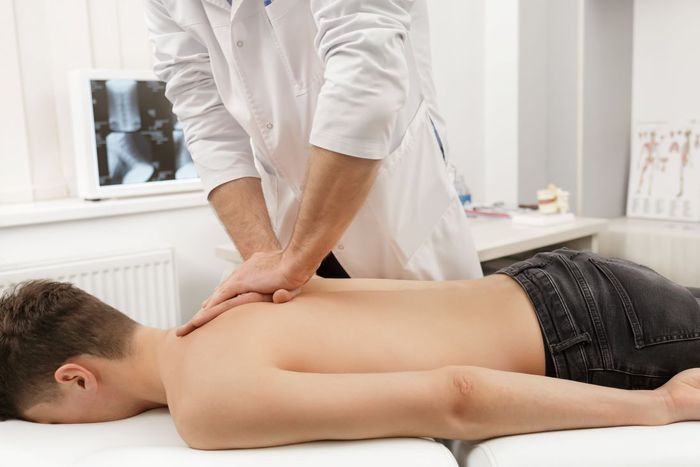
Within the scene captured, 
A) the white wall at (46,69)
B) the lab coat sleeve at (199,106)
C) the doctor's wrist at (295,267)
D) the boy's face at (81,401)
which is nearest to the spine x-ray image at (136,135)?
the white wall at (46,69)

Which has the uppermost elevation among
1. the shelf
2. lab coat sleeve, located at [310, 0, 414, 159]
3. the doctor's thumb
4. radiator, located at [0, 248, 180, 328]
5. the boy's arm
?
lab coat sleeve, located at [310, 0, 414, 159]

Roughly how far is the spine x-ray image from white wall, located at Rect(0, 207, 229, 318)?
149 mm

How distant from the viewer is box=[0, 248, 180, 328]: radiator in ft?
7.59

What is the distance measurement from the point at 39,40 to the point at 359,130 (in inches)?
68.7

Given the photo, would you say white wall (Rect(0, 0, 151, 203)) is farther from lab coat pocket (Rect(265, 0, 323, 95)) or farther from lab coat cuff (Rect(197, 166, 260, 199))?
lab coat pocket (Rect(265, 0, 323, 95))

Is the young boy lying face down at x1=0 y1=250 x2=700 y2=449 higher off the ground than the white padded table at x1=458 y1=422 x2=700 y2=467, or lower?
higher

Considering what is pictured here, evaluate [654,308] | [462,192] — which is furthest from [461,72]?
[654,308]

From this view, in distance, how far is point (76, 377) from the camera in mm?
1274

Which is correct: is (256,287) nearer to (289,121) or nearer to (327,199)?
(327,199)

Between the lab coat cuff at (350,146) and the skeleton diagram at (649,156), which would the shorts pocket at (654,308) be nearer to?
the lab coat cuff at (350,146)

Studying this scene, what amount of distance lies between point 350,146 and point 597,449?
1.89 feet

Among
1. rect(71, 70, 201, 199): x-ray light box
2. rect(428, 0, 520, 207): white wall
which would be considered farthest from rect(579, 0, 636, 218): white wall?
rect(71, 70, 201, 199): x-ray light box

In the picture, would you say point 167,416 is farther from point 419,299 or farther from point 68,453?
point 419,299

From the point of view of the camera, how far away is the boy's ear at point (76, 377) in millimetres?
1260
